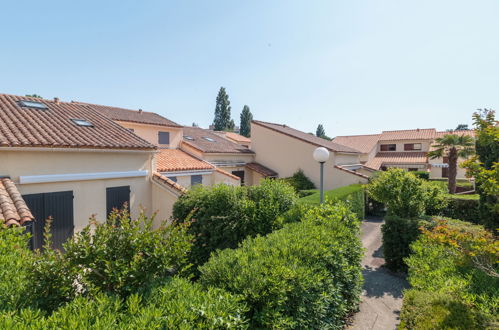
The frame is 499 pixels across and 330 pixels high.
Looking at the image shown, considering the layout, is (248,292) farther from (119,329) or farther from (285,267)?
(119,329)

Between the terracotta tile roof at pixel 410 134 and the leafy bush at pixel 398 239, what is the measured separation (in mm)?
34203

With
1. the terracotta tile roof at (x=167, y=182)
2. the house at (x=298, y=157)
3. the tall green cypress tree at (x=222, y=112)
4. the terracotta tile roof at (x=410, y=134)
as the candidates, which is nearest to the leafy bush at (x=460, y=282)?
the terracotta tile roof at (x=167, y=182)

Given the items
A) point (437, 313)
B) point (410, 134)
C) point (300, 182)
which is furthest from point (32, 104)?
point (410, 134)

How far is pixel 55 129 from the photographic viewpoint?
10.1 m

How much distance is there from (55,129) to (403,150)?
139 ft

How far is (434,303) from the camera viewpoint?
3.87 metres

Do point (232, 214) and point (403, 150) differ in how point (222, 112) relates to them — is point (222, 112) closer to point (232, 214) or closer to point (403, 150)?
point (403, 150)

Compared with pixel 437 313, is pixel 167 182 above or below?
above

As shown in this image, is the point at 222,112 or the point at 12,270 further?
the point at 222,112

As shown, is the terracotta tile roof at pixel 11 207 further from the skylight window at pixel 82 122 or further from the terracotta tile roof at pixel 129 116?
the terracotta tile roof at pixel 129 116

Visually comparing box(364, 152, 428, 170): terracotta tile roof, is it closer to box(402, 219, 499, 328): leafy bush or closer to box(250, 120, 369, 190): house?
box(250, 120, 369, 190): house

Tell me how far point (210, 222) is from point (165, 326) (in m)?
5.24

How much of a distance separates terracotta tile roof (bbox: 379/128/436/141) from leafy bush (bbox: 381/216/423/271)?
34203 mm

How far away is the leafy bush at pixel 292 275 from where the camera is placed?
10.8 ft
